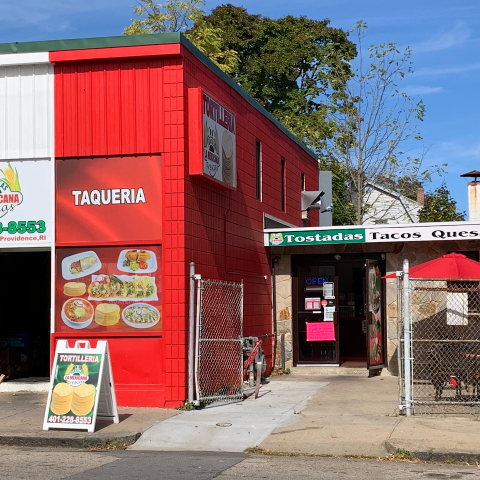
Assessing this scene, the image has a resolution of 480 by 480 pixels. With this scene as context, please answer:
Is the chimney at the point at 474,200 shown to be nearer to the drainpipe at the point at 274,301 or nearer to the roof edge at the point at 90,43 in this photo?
the drainpipe at the point at 274,301

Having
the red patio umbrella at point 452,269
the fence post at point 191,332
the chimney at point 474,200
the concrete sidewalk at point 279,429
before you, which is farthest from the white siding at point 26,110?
the chimney at point 474,200

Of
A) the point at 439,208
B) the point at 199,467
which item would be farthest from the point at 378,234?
the point at 439,208

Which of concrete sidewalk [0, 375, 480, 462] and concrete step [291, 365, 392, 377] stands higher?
concrete step [291, 365, 392, 377]

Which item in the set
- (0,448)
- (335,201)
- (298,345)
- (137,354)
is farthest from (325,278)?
(335,201)

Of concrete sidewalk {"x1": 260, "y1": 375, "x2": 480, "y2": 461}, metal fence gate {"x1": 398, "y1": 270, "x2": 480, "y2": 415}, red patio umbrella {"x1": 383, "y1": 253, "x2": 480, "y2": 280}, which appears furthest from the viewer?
red patio umbrella {"x1": 383, "y1": 253, "x2": 480, "y2": 280}

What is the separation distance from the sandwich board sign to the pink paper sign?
7.56 metres

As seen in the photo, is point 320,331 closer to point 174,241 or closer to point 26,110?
point 174,241

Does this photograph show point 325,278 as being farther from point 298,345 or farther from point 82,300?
point 82,300

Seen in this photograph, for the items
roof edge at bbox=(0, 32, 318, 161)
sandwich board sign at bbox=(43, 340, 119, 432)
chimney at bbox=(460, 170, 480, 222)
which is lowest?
sandwich board sign at bbox=(43, 340, 119, 432)

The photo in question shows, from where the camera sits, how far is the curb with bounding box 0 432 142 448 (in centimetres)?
987

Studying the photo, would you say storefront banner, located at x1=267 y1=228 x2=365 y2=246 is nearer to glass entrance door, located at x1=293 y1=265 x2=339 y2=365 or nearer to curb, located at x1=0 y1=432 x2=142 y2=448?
glass entrance door, located at x1=293 y1=265 x2=339 y2=365

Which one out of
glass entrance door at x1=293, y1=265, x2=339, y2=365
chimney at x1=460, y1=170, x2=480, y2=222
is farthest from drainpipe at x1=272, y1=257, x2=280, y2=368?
chimney at x1=460, y1=170, x2=480, y2=222

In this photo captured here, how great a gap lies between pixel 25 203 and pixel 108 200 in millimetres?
1462

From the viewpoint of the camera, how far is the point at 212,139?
1350cm
